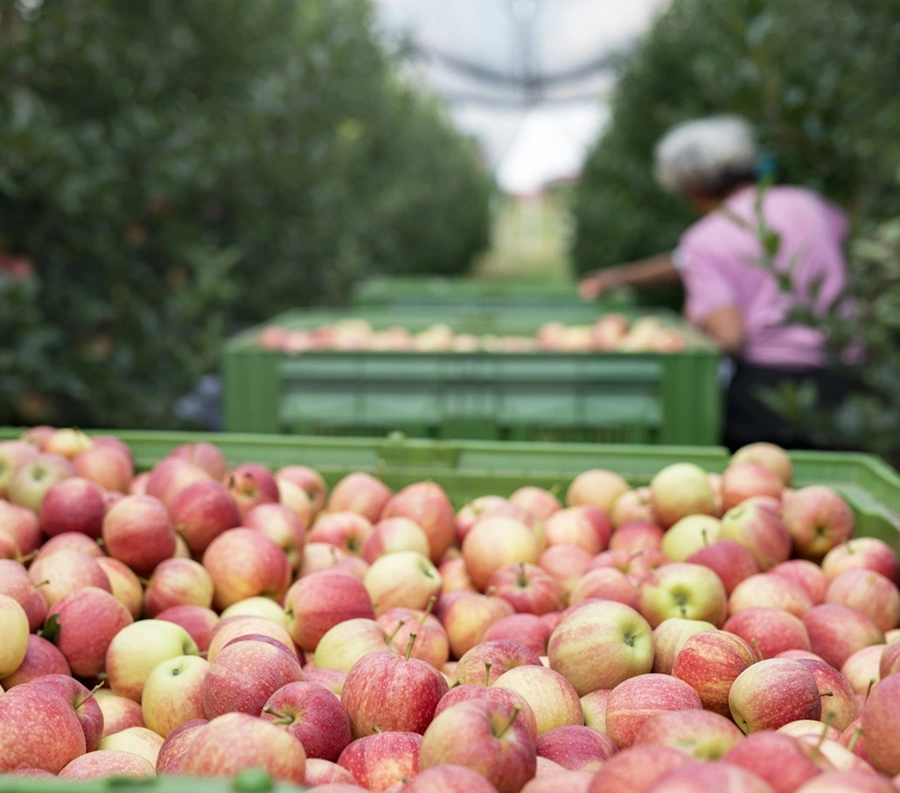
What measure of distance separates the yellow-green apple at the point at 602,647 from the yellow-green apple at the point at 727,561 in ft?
1.37

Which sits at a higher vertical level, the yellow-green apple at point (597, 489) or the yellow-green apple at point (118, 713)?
the yellow-green apple at point (597, 489)

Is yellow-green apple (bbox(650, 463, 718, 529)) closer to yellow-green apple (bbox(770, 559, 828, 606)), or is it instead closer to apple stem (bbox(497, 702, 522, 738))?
yellow-green apple (bbox(770, 559, 828, 606))

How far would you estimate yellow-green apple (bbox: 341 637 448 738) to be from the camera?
1.54 metres

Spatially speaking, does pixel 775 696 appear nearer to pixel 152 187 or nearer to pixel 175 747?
pixel 175 747

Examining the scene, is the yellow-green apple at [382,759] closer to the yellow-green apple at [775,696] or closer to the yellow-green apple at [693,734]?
the yellow-green apple at [693,734]

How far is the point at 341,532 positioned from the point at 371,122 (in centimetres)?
991

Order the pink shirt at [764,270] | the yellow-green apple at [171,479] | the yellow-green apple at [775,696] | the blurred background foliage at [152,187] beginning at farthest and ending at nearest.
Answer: the pink shirt at [764,270], the blurred background foliage at [152,187], the yellow-green apple at [171,479], the yellow-green apple at [775,696]

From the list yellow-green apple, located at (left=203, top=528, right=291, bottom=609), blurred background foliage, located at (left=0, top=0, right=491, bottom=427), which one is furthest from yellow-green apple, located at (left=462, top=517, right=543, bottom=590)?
blurred background foliage, located at (left=0, top=0, right=491, bottom=427)

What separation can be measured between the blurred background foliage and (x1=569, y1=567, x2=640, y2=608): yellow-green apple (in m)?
2.78

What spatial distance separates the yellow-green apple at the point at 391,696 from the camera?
1.54 metres

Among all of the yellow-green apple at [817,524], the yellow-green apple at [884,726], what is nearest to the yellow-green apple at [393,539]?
the yellow-green apple at [817,524]

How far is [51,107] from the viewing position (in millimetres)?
4551

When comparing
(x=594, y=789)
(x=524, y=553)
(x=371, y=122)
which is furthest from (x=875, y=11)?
(x=371, y=122)

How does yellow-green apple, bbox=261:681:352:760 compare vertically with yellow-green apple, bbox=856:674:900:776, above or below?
below
